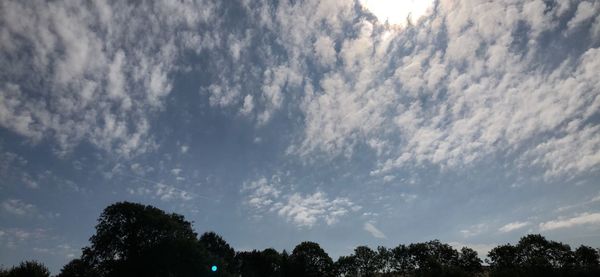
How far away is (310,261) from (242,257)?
26434 millimetres

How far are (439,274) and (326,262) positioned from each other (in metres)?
55.2

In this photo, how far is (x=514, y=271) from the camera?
63250 mm

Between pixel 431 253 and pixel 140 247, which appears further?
pixel 431 253

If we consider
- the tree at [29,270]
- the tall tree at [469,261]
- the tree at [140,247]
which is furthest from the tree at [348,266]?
the tree at [29,270]

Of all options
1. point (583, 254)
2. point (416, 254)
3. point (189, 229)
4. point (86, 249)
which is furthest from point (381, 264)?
point (86, 249)

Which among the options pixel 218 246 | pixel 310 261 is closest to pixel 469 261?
pixel 310 261

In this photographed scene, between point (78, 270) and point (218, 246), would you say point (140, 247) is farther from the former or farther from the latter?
point (218, 246)

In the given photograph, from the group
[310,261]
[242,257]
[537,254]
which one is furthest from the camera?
[242,257]

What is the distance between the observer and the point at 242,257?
4783 inches

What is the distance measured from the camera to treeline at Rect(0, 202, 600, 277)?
65188mm

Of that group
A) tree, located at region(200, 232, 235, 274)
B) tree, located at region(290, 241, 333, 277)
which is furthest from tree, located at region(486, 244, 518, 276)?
tree, located at region(200, 232, 235, 274)

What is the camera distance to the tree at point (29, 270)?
151 ft

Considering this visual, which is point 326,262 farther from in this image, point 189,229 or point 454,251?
point 189,229

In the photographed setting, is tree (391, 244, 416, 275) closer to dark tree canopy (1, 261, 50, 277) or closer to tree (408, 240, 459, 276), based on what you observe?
tree (408, 240, 459, 276)
